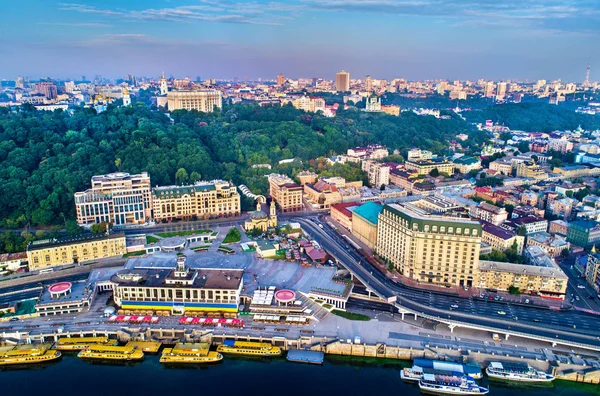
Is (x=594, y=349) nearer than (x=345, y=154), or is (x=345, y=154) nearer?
(x=594, y=349)

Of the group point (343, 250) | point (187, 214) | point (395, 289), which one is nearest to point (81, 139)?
point (187, 214)

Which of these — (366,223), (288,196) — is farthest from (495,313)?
(288,196)

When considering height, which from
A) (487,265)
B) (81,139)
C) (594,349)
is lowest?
(594,349)

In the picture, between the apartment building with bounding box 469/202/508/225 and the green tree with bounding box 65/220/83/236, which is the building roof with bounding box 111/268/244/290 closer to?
the green tree with bounding box 65/220/83/236

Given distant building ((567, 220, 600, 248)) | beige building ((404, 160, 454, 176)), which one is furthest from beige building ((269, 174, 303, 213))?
distant building ((567, 220, 600, 248))

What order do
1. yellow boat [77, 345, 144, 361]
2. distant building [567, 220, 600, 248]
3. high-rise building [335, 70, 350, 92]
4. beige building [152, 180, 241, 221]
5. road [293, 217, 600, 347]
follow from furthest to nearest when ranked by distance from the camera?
high-rise building [335, 70, 350, 92] < beige building [152, 180, 241, 221] < distant building [567, 220, 600, 248] < road [293, 217, 600, 347] < yellow boat [77, 345, 144, 361]

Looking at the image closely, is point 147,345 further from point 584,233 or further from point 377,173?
point 377,173

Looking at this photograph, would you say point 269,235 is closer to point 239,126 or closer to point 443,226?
point 443,226
